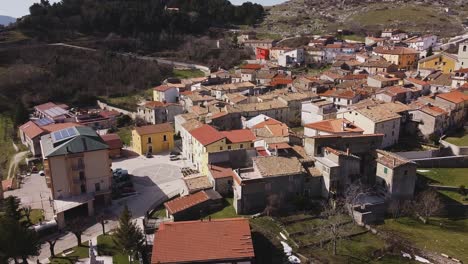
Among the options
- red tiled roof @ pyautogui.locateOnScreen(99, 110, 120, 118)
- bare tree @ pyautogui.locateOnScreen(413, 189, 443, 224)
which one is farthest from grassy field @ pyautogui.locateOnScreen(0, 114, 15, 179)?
bare tree @ pyautogui.locateOnScreen(413, 189, 443, 224)

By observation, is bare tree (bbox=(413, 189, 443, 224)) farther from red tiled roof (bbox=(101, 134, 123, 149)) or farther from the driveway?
red tiled roof (bbox=(101, 134, 123, 149))

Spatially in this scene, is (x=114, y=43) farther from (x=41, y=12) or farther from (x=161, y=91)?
(x=161, y=91)

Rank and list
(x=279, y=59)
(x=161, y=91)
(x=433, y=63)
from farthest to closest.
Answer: (x=279, y=59), (x=433, y=63), (x=161, y=91)

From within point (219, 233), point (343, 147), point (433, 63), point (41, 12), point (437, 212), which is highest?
point (41, 12)

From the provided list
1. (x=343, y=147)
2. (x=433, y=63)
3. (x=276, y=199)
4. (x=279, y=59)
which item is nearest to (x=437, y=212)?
(x=343, y=147)

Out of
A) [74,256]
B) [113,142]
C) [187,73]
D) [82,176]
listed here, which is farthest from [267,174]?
[187,73]

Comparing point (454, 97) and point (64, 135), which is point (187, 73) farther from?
point (454, 97)

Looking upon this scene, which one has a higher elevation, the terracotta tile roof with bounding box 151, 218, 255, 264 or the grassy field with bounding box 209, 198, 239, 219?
the terracotta tile roof with bounding box 151, 218, 255, 264
